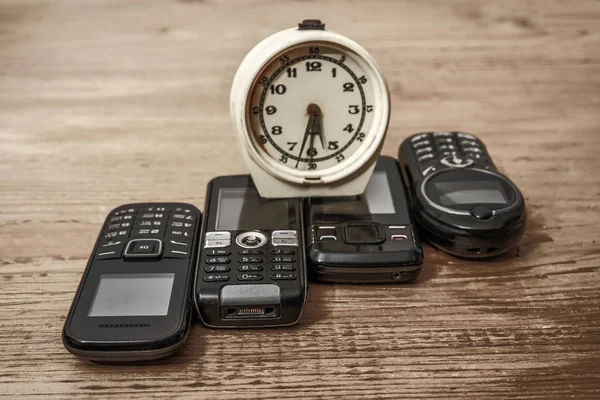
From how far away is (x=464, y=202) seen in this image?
2.30 feet

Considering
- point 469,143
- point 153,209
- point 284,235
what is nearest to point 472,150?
point 469,143

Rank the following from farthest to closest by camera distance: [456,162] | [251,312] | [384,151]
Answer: [384,151] → [456,162] → [251,312]

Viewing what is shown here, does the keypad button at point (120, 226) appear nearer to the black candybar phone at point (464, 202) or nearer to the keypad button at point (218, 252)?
the keypad button at point (218, 252)

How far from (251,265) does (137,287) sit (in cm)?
11

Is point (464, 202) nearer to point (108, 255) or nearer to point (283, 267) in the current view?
point (283, 267)

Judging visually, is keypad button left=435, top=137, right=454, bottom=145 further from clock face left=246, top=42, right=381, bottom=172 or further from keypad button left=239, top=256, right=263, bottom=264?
keypad button left=239, top=256, right=263, bottom=264

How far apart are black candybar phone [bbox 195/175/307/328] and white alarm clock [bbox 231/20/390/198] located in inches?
1.7

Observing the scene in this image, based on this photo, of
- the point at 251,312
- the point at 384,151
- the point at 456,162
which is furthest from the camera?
the point at 384,151

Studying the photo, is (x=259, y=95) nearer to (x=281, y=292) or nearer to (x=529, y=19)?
(x=281, y=292)

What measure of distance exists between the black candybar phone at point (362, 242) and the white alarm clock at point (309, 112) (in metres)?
0.03

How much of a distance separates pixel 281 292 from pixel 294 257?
0.15ft

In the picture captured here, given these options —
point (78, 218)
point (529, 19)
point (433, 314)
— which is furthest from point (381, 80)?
point (529, 19)

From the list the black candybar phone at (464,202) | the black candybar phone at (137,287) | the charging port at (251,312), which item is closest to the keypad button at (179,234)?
the black candybar phone at (137,287)

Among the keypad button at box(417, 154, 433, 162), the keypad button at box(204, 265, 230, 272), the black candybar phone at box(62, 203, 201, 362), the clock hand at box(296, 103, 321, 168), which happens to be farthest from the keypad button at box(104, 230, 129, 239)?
the keypad button at box(417, 154, 433, 162)
